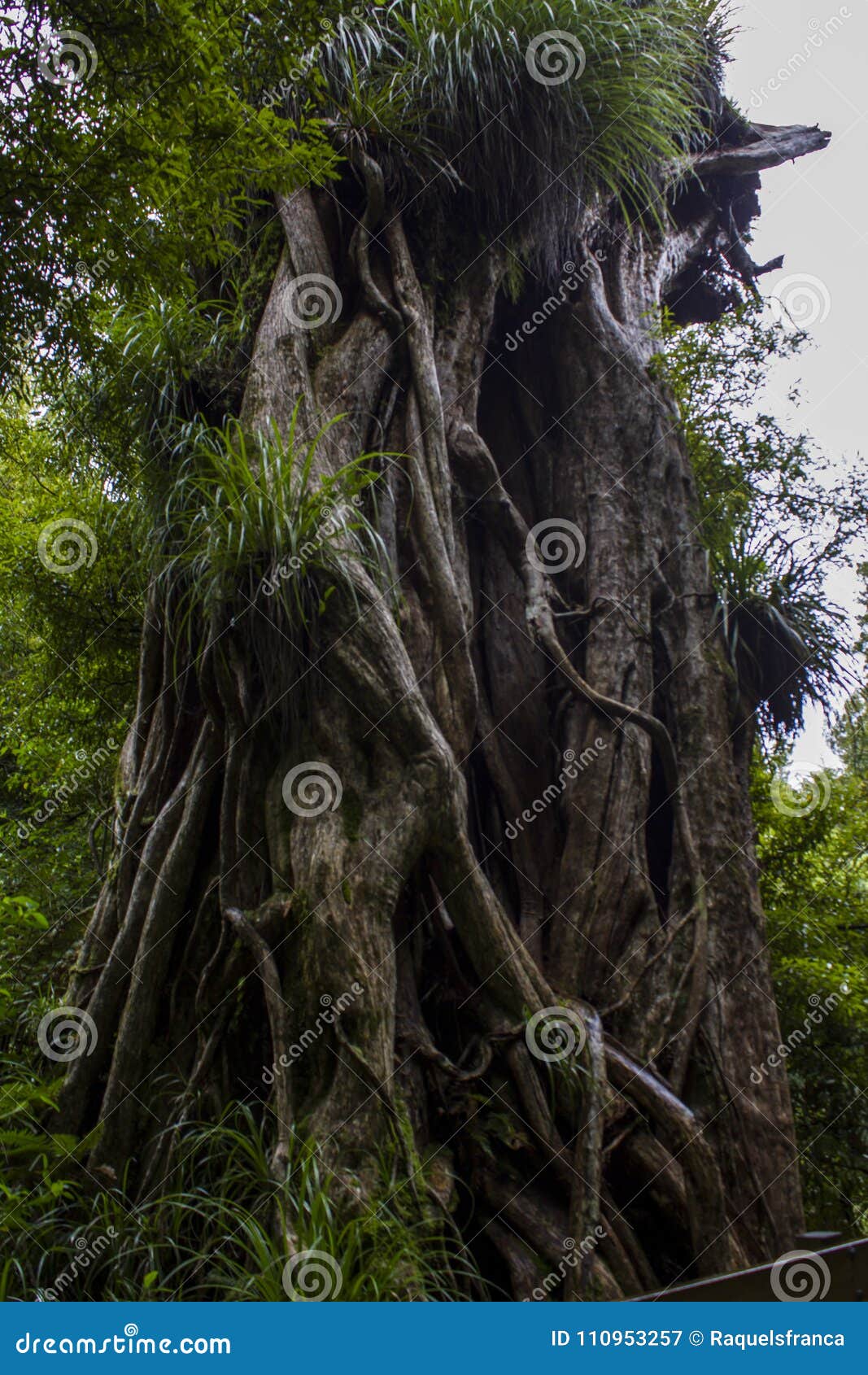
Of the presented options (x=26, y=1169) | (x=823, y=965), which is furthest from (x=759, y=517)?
(x=26, y=1169)

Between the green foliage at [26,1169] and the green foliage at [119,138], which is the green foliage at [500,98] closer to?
the green foliage at [119,138]

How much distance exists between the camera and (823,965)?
14.3 feet

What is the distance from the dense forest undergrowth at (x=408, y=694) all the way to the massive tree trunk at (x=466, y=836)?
2 centimetres

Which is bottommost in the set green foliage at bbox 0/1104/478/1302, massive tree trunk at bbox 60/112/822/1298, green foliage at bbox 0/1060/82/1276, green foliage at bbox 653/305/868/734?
green foliage at bbox 0/1060/82/1276

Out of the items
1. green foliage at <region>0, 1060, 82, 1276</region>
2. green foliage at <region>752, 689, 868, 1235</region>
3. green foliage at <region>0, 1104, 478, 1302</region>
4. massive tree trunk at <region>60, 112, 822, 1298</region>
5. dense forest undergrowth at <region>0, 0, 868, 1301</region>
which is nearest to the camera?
green foliage at <region>0, 1104, 478, 1302</region>

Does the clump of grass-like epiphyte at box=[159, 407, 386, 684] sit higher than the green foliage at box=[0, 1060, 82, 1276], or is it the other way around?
the clump of grass-like epiphyte at box=[159, 407, 386, 684]

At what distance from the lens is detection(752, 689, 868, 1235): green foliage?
14.0 feet

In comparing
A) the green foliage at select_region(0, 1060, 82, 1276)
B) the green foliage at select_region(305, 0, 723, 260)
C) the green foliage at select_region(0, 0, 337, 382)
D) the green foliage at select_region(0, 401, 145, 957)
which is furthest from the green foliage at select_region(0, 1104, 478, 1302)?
the green foliage at select_region(305, 0, 723, 260)

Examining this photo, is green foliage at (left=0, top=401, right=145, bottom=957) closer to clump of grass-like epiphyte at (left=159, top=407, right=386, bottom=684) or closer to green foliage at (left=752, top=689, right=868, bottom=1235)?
clump of grass-like epiphyte at (left=159, top=407, right=386, bottom=684)

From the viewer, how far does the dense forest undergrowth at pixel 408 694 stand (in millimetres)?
2559

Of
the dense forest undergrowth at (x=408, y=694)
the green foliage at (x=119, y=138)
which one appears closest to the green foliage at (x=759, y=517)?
the dense forest undergrowth at (x=408, y=694)

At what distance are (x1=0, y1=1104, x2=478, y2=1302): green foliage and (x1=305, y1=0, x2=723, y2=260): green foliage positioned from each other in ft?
12.7

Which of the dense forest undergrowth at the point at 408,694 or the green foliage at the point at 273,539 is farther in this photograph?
the green foliage at the point at 273,539

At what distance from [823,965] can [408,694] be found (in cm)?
268
